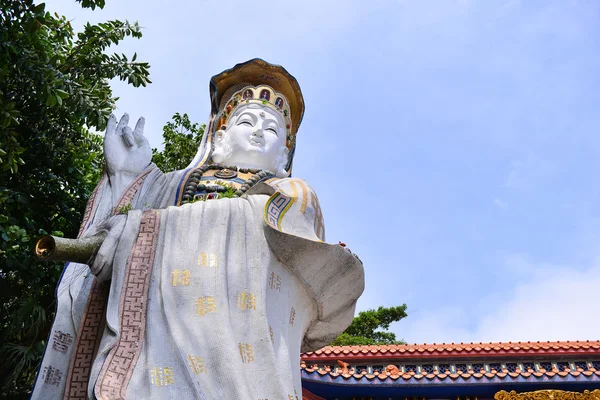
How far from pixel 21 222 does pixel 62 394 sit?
2.90 m

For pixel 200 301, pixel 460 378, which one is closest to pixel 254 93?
pixel 200 301

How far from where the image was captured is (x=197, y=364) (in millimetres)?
3908

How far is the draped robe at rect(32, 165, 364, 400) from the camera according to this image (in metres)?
3.90

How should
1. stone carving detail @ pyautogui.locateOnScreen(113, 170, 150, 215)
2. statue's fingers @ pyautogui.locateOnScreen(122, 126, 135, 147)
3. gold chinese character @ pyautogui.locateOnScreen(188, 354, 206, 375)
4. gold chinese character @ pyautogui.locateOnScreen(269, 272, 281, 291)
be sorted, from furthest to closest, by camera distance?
statue's fingers @ pyautogui.locateOnScreen(122, 126, 135, 147) < stone carving detail @ pyautogui.locateOnScreen(113, 170, 150, 215) < gold chinese character @ pyautogui.locateOnScreen(269, 272, 281, 291) < gold chinese character @ pyautogui.locateOnScreen(188, 354, 206, 375)

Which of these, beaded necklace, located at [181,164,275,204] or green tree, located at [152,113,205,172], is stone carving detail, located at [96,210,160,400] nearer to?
beaded necklace, located at [181,164,275,204]

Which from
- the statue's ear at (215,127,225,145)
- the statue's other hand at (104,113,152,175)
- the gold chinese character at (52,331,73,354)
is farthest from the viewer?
the statue's ear at (215,127,225,145)

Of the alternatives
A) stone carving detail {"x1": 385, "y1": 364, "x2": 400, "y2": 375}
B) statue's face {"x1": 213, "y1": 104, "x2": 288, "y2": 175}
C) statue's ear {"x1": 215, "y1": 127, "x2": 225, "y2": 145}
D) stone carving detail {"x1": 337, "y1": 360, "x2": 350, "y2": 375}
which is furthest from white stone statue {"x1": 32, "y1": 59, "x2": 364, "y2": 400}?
stone carving detail {"x1": 385, "y1": 364, "x2": 400, "y2": 375}

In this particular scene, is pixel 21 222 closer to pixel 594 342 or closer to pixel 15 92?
pixel 15 92

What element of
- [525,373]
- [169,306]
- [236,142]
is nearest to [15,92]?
[236,142]

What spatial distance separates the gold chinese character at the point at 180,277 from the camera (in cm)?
429

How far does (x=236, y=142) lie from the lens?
6.04 metres

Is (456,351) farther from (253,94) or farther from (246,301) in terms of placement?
(246,301)

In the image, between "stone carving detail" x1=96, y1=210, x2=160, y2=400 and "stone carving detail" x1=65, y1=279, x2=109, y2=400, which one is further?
"stone carving detail" x1=65, y1=279, x2=109, y2=400

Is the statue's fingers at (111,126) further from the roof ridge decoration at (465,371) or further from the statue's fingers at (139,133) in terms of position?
the roof ridge decoration at (465,371)
